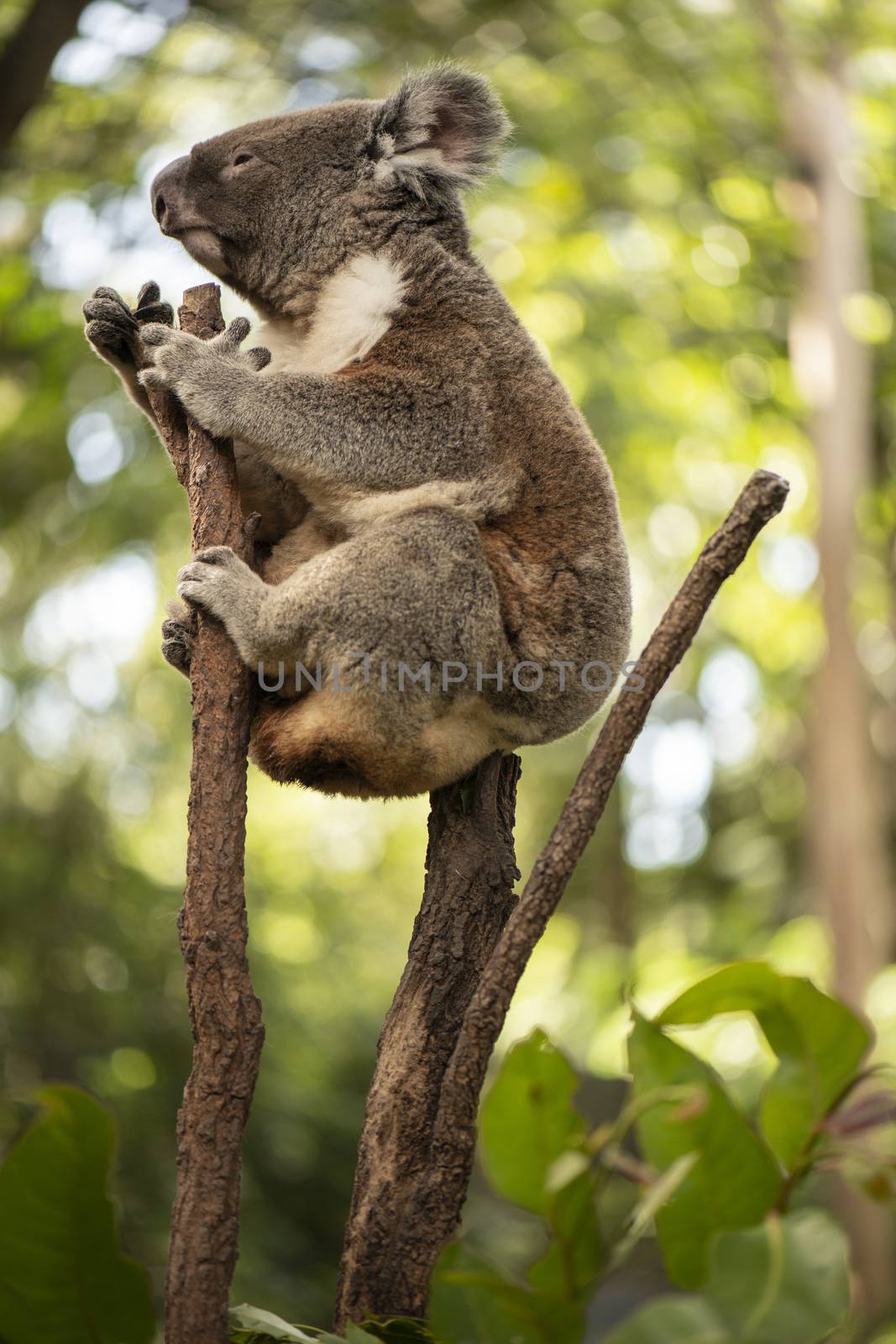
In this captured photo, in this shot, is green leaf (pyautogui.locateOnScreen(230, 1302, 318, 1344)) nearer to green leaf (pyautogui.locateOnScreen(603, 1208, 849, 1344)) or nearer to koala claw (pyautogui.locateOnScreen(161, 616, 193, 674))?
green leaf (pyautogui.locateOnScreen(603, 1208, 849, 1344))

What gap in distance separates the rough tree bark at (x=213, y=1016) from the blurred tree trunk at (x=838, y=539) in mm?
4592

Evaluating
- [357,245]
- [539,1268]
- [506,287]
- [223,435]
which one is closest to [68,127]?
[506,287]

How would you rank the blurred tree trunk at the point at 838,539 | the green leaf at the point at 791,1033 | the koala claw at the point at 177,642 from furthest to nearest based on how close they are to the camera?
the blurred tree trunk at the point at 838,539, the koala claw at the point at 177,642, the green leaf at the point at 791,1033

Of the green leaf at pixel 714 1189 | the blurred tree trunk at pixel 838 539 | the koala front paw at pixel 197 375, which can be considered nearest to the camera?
the green leaf at pixel 714 1189

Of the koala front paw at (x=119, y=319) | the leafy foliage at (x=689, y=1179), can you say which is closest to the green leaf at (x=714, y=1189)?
the leafy foliage at (x=689, y=1179)

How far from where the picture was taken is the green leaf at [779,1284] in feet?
4.63

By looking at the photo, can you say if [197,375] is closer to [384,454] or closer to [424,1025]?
[384,454]

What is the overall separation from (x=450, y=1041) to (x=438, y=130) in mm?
2302

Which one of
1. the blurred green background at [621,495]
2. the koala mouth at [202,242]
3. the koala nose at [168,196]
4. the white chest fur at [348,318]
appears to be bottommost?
the blurred green background at [621,495]

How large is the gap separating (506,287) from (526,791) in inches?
169

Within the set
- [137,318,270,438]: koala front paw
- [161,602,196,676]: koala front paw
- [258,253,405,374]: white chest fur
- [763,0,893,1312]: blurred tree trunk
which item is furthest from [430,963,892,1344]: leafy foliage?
[763,0,893,1312]: blurred tree trunk

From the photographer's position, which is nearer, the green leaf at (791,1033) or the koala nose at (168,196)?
the green leaf at (791,1033)

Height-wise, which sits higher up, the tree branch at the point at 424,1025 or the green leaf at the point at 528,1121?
the green leaf at the point at 528,1121

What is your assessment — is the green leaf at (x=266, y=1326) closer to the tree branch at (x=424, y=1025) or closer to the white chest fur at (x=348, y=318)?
the tree branch at (x=424, y=1025)
